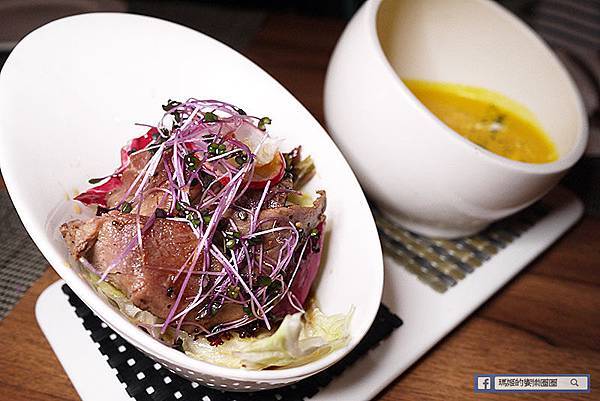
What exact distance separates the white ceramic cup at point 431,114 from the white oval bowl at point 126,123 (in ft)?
0.47

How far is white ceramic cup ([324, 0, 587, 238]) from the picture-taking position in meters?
1.19

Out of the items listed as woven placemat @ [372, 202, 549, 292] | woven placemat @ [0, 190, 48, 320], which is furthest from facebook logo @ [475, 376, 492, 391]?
woven placemat @ [0, 190, 48, 320]

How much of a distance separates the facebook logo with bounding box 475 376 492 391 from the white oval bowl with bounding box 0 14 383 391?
30 centimetres

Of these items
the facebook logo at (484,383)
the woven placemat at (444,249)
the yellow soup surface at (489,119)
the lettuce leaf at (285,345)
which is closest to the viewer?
the lettuce leaf at (285,345)

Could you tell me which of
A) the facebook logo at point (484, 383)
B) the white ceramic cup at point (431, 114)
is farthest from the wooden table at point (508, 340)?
the white ceramic cup at point (431, 114)

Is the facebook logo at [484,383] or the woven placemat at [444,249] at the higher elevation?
the woven placemat at [444,249]

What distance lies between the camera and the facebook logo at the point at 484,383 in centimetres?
115

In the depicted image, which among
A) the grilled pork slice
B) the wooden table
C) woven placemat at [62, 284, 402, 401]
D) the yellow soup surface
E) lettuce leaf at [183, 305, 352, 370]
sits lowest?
the wooden table

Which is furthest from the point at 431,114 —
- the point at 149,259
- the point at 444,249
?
the point at 149,259

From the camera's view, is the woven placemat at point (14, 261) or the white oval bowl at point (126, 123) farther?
the woven placemat at point (14, 261)

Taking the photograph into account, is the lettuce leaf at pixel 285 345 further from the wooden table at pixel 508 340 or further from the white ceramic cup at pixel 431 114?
the white ceramic cup at pixel 431 114

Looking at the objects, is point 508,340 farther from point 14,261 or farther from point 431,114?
point 14,261

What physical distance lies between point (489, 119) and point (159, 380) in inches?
35.7

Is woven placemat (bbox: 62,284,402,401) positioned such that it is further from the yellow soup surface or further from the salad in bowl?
the yellow soup surface
